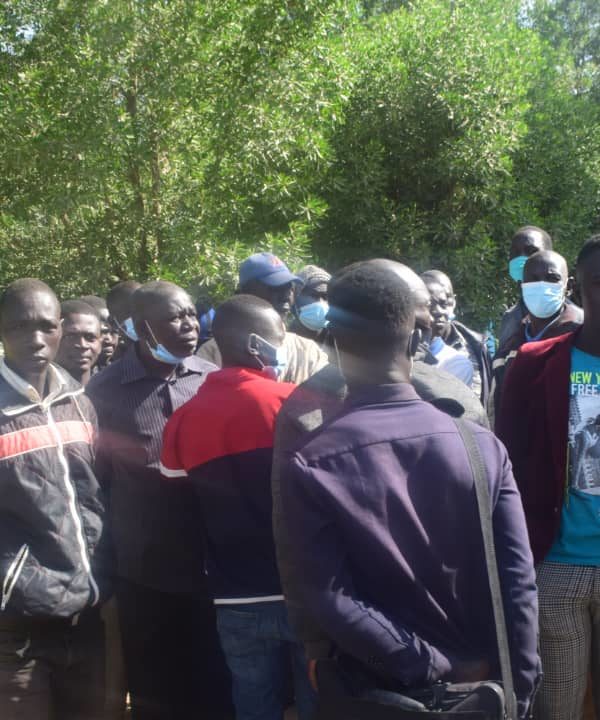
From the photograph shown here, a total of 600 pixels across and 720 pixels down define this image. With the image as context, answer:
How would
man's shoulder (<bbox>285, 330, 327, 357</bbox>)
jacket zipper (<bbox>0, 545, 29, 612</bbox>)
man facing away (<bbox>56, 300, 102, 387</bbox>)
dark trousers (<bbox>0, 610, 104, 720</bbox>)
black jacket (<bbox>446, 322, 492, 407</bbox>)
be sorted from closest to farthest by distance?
1. jacket zipper (<bbox>0, 545, 29, 612</bbox>)
2. dark trousers (<bbox>0, 610, 104, 720</bbox>)
3. man's shoulder (<bbox>285, 330, 327, 357</bbox>)
4. man facing away (<bbox>56, 300, 102, 387</bbox>)
5. black jacket (<bbox>446, 322, 492, 407</bbox>)

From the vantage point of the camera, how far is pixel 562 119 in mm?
11797

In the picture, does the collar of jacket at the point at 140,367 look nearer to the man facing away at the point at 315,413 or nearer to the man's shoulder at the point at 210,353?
the man's shoulder at the point at 210,353

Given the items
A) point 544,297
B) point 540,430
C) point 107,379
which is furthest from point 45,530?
point 544,297

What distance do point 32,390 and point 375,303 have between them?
151cm

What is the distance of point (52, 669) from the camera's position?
296cm

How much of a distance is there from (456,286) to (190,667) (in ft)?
26.8

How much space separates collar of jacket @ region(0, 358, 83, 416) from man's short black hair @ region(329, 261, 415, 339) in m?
1.38

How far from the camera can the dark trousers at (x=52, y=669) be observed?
2.83 metres

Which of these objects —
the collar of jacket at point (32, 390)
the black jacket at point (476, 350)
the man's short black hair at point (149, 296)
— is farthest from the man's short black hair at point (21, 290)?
the black jacket at point (476, 350)

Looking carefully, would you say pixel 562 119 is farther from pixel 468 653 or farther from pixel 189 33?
pixel 468 653

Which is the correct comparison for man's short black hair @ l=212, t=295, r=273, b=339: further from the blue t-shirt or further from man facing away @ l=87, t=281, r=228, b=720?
the blue t-shirt

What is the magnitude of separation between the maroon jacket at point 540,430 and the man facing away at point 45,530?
1581 millimetres

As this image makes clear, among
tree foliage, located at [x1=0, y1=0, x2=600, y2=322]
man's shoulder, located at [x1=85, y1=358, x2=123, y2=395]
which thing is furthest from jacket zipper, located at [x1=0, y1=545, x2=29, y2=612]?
tree foliage, located at [x1=0, y1=0, x2=600, y2=322]

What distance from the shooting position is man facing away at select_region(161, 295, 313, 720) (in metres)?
2.85
